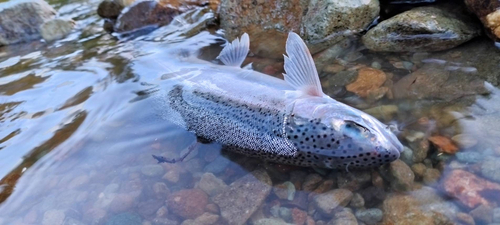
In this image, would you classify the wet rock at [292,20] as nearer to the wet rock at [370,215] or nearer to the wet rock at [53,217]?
the wet rock at [370,215]

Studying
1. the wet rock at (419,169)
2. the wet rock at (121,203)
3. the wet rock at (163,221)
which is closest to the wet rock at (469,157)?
the wet rock at (419,169)

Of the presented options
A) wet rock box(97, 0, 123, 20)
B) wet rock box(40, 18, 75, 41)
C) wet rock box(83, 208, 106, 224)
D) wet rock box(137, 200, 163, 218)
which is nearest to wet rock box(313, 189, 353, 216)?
wet rock box(137, 200, 163, 218)

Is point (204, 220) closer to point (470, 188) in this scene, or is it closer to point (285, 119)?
point (285, 119)

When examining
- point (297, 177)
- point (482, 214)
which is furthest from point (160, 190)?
point (482, 214)

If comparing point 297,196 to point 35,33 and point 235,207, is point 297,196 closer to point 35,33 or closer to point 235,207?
point 235,207

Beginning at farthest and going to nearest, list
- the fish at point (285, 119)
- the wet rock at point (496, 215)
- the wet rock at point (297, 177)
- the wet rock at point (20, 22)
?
the wet rock at point (20, 22) < the wet rock at point (297, 177) < the fish at point (285, 119) < the wet rock at point (496, 215)

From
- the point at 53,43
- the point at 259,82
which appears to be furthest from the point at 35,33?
the point at 259,82
